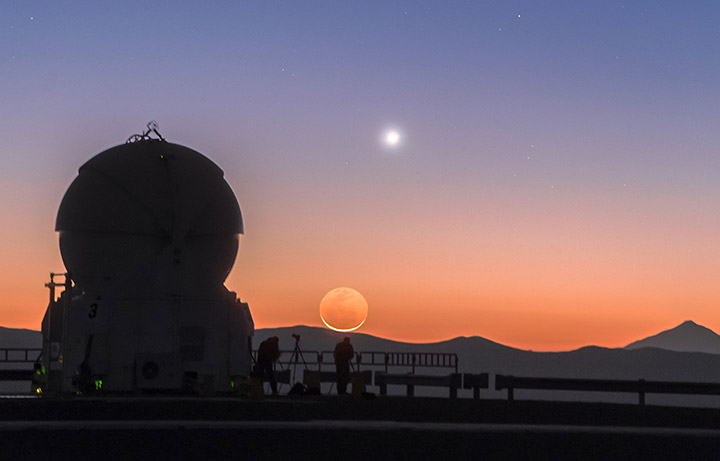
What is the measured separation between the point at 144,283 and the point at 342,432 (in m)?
15.9

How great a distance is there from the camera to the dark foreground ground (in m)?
14.0

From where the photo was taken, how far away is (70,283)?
3017cm

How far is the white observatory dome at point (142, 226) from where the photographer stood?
103 ft

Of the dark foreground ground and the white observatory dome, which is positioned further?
the white observatory dome

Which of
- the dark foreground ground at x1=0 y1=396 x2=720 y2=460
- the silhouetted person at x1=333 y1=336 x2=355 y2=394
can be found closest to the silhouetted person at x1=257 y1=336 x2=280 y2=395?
the silhouetted person at x1=333 y1=336 x2=355 y2=394

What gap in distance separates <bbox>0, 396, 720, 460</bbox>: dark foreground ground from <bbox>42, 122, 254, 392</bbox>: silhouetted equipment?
615 cm

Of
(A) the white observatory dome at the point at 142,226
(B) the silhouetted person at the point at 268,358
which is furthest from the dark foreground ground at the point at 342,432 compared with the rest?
(B) the silhouetted person at the point at 268,358

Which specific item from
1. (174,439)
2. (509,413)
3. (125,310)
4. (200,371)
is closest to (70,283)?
(125,310)

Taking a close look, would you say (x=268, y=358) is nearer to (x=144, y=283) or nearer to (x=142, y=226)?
(x=144, y=283)

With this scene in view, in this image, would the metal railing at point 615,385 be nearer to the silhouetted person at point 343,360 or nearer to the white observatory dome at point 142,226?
Result: the silhouetted person at point 343,360

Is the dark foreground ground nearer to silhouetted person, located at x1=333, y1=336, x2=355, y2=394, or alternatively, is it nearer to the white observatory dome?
the white observatory dome

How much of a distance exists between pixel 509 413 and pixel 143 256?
42.9 feet

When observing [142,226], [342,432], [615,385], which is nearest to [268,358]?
[142,226]

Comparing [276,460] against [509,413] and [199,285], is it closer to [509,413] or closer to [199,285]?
[509,413]
